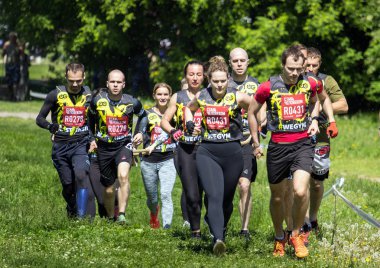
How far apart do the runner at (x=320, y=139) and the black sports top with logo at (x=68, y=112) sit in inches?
115

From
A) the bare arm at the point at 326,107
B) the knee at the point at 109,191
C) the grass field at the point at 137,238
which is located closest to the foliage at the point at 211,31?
the grass field at the point at 137,238

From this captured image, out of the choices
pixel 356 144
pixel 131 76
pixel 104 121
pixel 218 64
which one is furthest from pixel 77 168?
pixel 131 76

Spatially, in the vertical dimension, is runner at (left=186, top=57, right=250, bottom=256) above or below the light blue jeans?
above

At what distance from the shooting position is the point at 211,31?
114 ft

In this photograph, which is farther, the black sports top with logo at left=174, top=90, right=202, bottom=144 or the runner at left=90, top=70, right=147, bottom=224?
the runner at left=90, top=70, right=147, bottom=224

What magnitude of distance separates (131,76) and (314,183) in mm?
28072

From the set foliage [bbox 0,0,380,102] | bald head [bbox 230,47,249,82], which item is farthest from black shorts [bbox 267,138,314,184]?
foliage [bbox 0,0,380,102]

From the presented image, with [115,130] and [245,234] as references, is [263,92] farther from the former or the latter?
[115,130]

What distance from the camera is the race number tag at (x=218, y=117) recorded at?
10984 mm

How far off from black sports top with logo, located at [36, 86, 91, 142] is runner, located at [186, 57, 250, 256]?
2443 millimetres

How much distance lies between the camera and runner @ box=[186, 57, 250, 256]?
11.0 m

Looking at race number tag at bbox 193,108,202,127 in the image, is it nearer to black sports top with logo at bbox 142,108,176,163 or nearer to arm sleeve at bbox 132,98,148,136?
arm sleeve at bbox 132,98,148,136

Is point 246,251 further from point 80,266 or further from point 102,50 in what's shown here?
point 102,50

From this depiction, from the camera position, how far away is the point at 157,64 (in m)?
38.1
